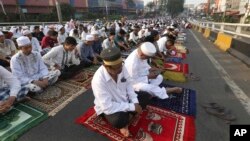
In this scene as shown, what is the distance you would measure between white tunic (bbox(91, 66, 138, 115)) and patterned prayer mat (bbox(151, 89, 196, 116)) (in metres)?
0.89

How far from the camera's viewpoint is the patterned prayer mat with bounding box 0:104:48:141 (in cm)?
274

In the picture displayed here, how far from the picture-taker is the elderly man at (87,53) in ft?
19.2

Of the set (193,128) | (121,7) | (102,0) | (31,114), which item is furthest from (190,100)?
(121,7)

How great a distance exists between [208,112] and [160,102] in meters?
0.80

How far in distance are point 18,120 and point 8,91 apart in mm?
668

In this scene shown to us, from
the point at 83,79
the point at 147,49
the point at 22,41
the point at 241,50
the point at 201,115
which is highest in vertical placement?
the point at 22,41

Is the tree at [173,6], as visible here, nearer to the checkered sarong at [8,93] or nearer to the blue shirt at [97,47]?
the blue shirt at [97,47]

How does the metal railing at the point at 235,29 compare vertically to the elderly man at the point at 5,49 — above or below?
above

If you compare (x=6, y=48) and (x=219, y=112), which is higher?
(x=6, y=48)

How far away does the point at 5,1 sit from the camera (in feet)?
106

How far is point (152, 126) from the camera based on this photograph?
2881 millimetres

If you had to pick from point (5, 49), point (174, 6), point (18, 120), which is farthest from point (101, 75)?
point (174, 6)

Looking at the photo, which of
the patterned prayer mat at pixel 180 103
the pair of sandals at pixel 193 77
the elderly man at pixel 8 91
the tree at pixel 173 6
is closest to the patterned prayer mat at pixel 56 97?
the elderly man at pixel 8 91

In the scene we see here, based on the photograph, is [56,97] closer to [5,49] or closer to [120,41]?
[5,49]
